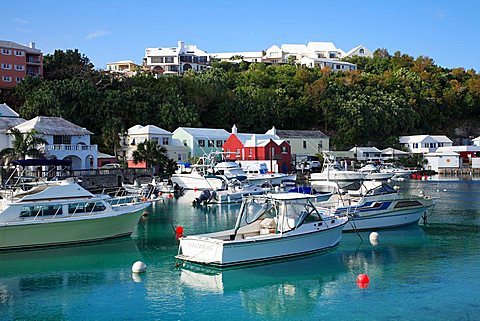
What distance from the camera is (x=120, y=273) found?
80.0 ft

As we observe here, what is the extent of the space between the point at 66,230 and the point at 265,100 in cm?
7799

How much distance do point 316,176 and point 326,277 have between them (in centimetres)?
5087

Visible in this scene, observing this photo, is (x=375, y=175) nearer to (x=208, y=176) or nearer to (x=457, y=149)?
(x=208, y=176)

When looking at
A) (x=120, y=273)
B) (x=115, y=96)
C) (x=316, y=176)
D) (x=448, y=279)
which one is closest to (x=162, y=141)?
(x=115, y=96)

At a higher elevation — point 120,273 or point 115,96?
point 115,96

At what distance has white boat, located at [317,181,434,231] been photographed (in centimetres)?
3312

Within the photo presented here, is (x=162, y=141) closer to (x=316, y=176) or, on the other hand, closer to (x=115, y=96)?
(x=115, y=96)

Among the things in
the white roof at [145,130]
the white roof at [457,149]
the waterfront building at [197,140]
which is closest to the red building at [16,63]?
the white roof at [145,130]

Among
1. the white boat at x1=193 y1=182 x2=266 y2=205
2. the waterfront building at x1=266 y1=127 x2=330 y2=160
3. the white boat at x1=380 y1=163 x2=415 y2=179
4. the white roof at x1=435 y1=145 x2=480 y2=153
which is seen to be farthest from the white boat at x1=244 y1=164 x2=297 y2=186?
the white roof at x1=435 y1=145 x2=480 y2=153

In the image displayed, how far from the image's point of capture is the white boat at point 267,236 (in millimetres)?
23453

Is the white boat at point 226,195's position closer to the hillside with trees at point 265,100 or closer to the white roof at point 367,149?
the hillside with trees at point 265,100

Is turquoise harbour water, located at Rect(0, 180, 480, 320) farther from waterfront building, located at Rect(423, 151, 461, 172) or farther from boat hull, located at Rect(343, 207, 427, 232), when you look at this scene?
waterfront building, located at Rect(423, 151, 461, 172)

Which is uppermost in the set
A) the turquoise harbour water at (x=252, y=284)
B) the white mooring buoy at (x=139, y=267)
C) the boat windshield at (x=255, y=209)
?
the boat windshield at (x=255, y=209)

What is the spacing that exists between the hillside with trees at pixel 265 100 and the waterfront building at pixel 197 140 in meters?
5.13
